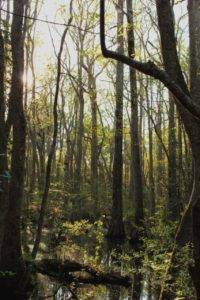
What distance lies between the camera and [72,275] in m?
10.6

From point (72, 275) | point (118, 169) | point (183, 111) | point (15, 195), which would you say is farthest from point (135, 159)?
point (183, 111)

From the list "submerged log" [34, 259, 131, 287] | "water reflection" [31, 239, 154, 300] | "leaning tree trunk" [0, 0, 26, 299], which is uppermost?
"leaning tree trunk" [0, 0, 26, 299]

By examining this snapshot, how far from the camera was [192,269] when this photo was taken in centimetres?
539

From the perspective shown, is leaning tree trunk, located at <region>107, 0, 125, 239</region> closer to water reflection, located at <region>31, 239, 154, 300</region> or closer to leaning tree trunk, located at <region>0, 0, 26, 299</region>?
water reflection, located at <region>31, 239, 154, 300</region>

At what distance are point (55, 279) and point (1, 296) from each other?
207 cm

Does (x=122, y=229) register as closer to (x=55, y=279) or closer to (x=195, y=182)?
(x=55, y=279)

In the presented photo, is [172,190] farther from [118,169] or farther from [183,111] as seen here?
[183,111]

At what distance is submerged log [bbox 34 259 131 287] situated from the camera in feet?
33.8

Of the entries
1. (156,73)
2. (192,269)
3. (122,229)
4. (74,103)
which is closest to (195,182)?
(192,269)

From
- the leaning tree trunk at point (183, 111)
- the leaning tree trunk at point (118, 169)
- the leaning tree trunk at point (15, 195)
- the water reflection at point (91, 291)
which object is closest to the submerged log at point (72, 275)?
the water reflection at point (91, 291)

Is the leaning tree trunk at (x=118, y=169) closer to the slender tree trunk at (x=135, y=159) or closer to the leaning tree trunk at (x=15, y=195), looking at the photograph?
the slender tree trunk at (x=135, y=159)

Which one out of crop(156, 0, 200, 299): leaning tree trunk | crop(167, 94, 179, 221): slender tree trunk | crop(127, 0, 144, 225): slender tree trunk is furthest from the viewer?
crop(127, 0, 144, 225): slender tree trunk

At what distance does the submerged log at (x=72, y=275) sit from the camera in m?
10.3

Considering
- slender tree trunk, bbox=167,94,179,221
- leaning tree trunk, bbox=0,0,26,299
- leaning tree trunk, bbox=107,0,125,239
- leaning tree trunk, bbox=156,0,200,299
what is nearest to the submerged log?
leaning tree trunk, bbox=0,0,26,299
